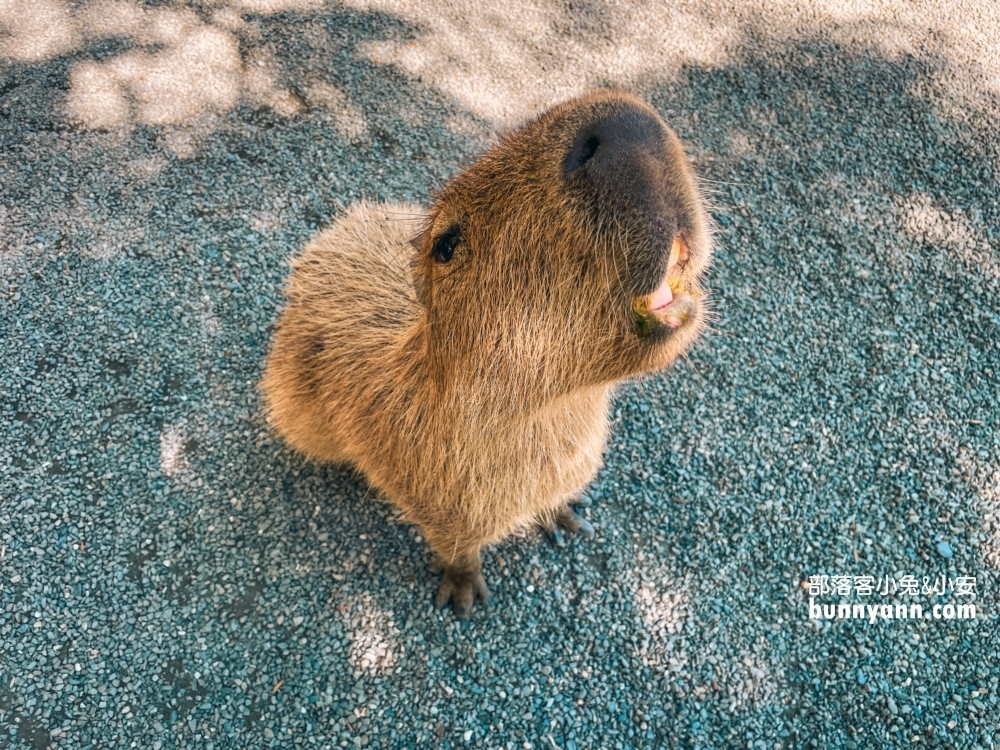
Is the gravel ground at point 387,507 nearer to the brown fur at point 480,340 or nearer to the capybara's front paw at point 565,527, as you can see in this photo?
the capybara's front paw at point 565,527

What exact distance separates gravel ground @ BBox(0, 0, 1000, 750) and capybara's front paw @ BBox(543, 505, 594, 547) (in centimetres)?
5

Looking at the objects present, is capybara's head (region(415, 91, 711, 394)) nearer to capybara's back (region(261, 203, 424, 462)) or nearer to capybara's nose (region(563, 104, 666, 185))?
capybara's nose (region(563, 104, 666, 185))

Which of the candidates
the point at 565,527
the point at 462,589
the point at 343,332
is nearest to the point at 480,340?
the point at 343,332

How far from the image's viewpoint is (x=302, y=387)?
8.98 ft

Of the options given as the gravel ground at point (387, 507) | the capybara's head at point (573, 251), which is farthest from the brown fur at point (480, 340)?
the gravel ground at point (387, 507)

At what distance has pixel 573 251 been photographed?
4.90 ft

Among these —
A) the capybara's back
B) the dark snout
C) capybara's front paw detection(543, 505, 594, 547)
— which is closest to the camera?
the dark snout

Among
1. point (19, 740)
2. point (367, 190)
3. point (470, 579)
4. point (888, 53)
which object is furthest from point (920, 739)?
point (888, 53)

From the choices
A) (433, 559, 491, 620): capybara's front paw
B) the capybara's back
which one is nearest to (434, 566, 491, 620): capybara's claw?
(433, 559, 491, 620): capybara's front paw

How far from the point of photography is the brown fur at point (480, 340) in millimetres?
1532

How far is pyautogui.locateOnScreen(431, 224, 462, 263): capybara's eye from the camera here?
5.62ft

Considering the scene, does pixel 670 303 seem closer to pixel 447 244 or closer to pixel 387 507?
pixel 447 244

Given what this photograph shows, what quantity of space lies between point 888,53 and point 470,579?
4.72m

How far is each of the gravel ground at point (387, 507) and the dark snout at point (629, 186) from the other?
6.14 ft
